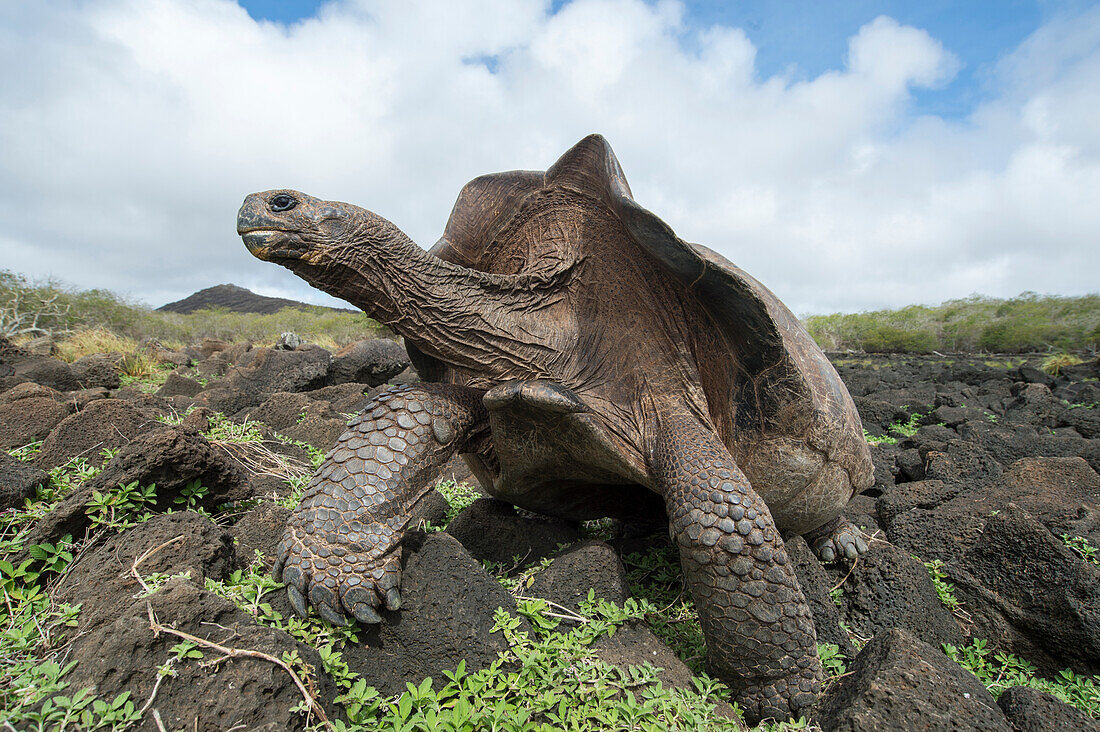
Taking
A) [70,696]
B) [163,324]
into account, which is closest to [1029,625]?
[70,696]

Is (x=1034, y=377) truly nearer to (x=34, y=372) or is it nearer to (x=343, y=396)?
(x=343, y=396)

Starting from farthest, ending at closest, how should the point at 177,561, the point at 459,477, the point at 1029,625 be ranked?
the point at 459,477 < the point at 1029,625 < the point at 177,561

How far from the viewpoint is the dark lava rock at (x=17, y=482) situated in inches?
89.3

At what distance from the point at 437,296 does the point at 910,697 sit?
6.90ft

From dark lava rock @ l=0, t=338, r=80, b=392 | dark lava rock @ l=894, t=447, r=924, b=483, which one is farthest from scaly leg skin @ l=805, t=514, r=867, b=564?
dark lava rock @ l=0, t=338, r=80, b=392

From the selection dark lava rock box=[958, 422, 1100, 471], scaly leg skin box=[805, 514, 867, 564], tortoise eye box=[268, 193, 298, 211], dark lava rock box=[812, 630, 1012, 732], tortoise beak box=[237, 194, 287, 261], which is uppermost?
tortoise eye box=[268, 193, 298, 211]

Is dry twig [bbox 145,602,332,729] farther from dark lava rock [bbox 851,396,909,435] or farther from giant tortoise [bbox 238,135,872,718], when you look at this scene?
dark lava rock [bbox 851,396,909,435]

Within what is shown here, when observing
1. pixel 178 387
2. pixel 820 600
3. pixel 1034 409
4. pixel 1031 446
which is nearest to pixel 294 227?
pixel 820 600

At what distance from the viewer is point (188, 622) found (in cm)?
146

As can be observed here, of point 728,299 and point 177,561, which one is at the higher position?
point 728,299

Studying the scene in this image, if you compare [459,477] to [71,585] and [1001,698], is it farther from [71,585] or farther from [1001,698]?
[1001,698]

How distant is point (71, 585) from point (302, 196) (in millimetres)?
1550

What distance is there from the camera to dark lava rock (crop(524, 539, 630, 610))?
210 cm

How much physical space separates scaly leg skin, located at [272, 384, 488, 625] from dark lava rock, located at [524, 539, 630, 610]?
0.61 m
